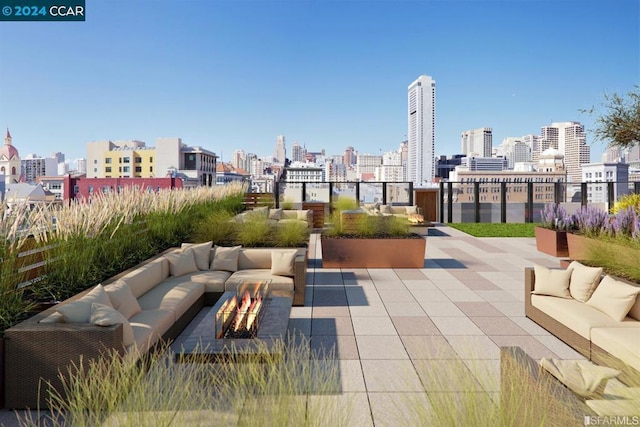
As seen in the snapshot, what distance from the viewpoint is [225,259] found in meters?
5.85

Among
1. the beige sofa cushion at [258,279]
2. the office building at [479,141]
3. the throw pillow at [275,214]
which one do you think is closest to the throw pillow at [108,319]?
the beige sofa cushion at [258,279]

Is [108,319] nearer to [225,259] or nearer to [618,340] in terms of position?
[225,259]

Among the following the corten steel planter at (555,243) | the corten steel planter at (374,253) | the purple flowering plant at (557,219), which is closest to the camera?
the corten steel planter at (374,253)

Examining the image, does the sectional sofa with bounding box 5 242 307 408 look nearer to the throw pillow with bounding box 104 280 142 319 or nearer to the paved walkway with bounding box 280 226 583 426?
the throw pillow with bounding box 104 280 142 319

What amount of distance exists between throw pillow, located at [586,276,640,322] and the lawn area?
890 cm

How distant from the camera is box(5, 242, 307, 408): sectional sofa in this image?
9.38 feet

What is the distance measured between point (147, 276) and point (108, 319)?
1.73 metres

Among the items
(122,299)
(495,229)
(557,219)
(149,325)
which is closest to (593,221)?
(557,219)

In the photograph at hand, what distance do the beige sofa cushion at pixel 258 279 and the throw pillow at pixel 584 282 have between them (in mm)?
A: 3017

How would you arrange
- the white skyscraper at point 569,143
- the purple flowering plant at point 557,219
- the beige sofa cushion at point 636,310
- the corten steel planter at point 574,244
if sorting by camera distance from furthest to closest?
the white skyscraper at point 569,143 < the purple flowering plant at point 557,219 < the corten steel planter at point 574,244 < the beige sofa cushion at point 636,310

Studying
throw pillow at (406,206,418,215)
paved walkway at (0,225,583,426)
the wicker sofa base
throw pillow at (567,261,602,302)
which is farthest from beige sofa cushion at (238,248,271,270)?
throw pillow at (406,206,418,215)

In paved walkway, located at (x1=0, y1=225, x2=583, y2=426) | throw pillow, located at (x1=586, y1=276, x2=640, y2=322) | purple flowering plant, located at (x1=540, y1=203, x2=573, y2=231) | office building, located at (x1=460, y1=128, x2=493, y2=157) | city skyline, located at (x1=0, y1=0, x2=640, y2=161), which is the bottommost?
paved walkway, located at (x1=0, y1=225, x2=583, y2=426)

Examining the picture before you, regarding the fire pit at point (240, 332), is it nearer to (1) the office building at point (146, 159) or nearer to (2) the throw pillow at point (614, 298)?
(2) the throw pillow at point (614, 298)

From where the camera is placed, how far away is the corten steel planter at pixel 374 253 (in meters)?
7.80
